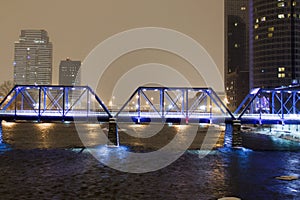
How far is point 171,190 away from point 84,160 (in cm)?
Answer: 2456

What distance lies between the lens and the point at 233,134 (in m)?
76.4

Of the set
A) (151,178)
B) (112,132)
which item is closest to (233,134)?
(112,132)

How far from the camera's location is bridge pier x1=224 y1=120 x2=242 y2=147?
74.7 m

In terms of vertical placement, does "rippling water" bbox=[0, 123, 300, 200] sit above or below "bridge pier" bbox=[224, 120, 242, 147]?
below

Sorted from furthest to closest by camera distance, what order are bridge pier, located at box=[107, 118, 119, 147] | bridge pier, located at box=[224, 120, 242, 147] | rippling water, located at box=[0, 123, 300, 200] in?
bridge pier, located at box=[224, 120, 242, 147], bridge pier, located at box=[107, 118, 119, 147], rippling water, located at box=[0, 123, 300, 200]

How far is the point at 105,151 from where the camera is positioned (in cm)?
7250

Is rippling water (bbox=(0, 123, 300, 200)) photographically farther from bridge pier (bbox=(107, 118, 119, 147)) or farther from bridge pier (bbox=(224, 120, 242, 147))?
bridge pier (bbox=(107, 118, 119, 147))

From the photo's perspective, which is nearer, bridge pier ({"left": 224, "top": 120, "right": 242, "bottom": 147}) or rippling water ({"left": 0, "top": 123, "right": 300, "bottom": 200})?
rippling water ({"left": 0, "top": 123, "right": 300, "bottom": 200})

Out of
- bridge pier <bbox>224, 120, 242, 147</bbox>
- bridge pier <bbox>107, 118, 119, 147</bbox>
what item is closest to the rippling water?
bridge pier <bbox>224, 120, 242, 147</bbox>

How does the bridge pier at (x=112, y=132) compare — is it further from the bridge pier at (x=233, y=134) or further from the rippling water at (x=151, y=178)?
the bridge pier at (x=233, y=134)

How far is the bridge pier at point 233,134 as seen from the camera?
245 feet

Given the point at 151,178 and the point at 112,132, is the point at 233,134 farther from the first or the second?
the point at 151,178

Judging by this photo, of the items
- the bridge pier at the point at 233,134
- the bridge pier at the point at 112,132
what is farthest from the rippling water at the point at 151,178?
the bridge pier at the point at 112,132

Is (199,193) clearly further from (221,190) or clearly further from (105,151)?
(105,151)
